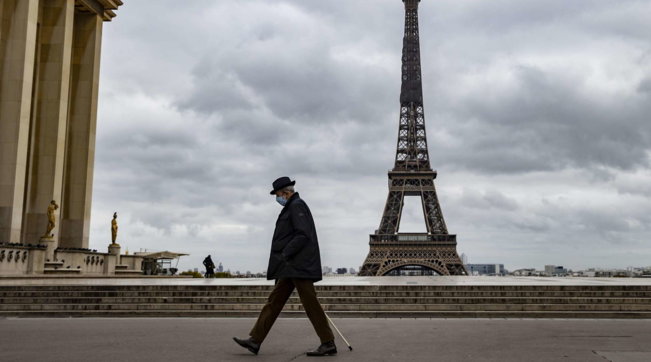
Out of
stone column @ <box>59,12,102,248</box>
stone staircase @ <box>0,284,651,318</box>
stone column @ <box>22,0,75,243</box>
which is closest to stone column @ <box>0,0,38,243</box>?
stone column @ <box>22,0,75,243</box>

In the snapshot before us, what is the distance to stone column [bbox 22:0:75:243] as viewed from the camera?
36.0 m

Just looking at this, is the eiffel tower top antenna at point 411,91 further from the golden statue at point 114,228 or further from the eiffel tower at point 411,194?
the golden statue at point 114,228

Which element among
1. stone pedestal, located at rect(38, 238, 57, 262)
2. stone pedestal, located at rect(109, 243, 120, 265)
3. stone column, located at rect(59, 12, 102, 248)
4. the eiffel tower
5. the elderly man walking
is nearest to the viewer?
the elderly man walking

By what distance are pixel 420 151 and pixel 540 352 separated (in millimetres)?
83719

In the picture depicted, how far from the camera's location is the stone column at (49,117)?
35969mm

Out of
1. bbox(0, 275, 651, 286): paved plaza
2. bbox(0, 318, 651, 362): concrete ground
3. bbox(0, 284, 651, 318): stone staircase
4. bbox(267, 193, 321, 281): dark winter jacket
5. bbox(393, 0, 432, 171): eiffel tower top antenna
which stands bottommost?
bbox(0, 318, 651, 362): concrete ground

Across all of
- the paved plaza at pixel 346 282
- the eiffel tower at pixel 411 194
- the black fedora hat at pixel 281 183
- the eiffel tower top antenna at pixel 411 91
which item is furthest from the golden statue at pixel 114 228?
the eiffel tower top antenna at pixel 411 91

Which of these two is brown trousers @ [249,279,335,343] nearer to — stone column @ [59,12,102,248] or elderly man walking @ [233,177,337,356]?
elderly man walking @ [233,177,337,356]

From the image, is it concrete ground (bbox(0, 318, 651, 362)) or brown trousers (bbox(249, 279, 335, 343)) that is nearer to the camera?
concrete ground (bbox(0, 318, 651, 362))

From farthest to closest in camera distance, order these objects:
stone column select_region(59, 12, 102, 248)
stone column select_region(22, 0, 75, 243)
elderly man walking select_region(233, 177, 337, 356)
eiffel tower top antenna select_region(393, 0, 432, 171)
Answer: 1. eiffel tower top antenna select_region(393, 0, 432, 171)
2. stone column select_region(59, 12, 102, 248)
3. stone column select_region(22, 0, 75, 243)
4. elderly man walking select_region(233, 177, 337, 356)

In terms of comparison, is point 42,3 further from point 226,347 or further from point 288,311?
point 226,347

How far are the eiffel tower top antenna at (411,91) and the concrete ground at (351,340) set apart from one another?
3125 inches

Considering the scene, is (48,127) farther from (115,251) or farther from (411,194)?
(411,194)

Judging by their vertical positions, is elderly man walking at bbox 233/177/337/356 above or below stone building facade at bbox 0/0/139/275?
below
